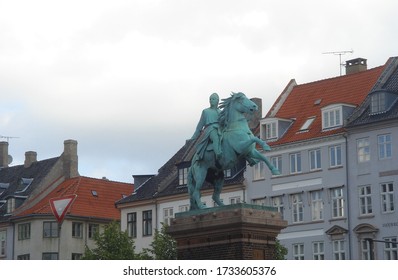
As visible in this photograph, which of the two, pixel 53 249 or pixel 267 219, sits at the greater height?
pixel 53 249

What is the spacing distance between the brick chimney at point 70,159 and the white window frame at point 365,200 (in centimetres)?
3539

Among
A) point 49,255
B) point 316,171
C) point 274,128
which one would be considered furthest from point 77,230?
point 316,171

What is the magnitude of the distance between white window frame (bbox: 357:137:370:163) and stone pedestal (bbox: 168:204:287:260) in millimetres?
36563

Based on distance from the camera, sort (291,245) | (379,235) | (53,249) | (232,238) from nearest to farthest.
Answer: (232,238) < (379,235) < (291,245) < (53,249)

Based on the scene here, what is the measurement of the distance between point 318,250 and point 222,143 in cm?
3886

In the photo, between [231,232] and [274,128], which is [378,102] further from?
[231,232]

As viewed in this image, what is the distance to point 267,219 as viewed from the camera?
4194 centimetres

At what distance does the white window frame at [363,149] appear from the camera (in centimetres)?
7850

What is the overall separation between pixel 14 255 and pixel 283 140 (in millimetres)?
28376

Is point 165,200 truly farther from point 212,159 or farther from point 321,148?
point 212,159

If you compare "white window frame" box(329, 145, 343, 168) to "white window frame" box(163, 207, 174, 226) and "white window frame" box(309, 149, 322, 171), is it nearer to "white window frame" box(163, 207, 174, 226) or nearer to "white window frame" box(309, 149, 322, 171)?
"white window frame" box(309, 149, 322, 171)

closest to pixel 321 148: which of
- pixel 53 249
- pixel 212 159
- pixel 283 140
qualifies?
pixel 283 140

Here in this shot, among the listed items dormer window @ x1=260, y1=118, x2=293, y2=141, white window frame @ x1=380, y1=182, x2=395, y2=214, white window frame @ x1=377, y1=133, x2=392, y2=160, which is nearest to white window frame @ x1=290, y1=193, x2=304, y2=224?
dormer window @ x1=260, y1=118, x2=293, y2=141

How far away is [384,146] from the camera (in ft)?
255
